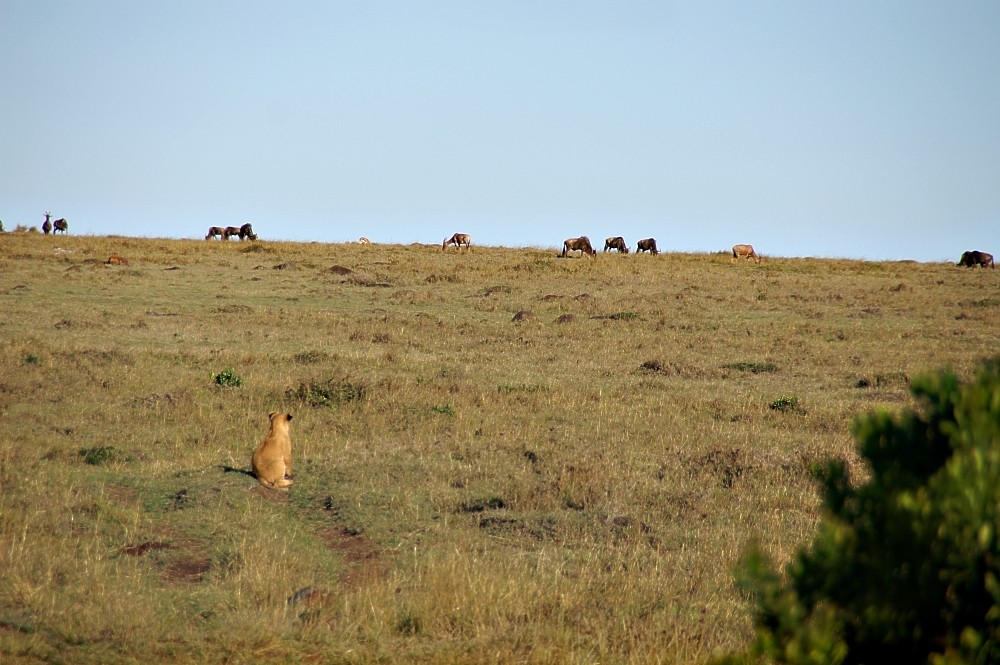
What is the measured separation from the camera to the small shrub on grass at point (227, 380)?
1377cm

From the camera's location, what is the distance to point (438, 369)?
1581 cm

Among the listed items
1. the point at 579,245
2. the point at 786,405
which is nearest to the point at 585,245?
the point at 579,245

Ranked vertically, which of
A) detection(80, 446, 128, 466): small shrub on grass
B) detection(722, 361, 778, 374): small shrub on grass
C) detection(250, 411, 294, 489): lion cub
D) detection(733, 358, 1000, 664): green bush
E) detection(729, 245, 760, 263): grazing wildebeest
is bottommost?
detection(80, 446, 128, 466): small shrub on grass

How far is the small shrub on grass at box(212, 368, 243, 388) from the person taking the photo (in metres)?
13.8

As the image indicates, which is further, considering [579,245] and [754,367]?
[579,245]

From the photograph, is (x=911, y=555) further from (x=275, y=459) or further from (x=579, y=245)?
(x=579, y=245)

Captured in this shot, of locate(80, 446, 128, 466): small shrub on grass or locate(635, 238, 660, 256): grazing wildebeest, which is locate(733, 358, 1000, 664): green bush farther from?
locate(635, 238, 660, 256): grazing wildebeest

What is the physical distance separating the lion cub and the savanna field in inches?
5.1

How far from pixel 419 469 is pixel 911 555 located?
23.1 feet

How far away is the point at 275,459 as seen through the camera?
8.58 m

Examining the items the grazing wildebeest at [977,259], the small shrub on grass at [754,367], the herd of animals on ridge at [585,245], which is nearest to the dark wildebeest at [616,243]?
the herd of animals on ridge at [585,245]

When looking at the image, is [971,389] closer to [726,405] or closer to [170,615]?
[170,615]

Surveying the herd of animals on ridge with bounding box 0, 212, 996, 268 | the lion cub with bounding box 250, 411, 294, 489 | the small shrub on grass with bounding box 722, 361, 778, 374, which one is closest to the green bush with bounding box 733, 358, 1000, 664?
the lion cub with bounding box 250, 411, 294, 489

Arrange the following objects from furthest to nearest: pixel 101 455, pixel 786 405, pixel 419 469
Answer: pixel 786 405
pixel 101 455
pixel 419 469
